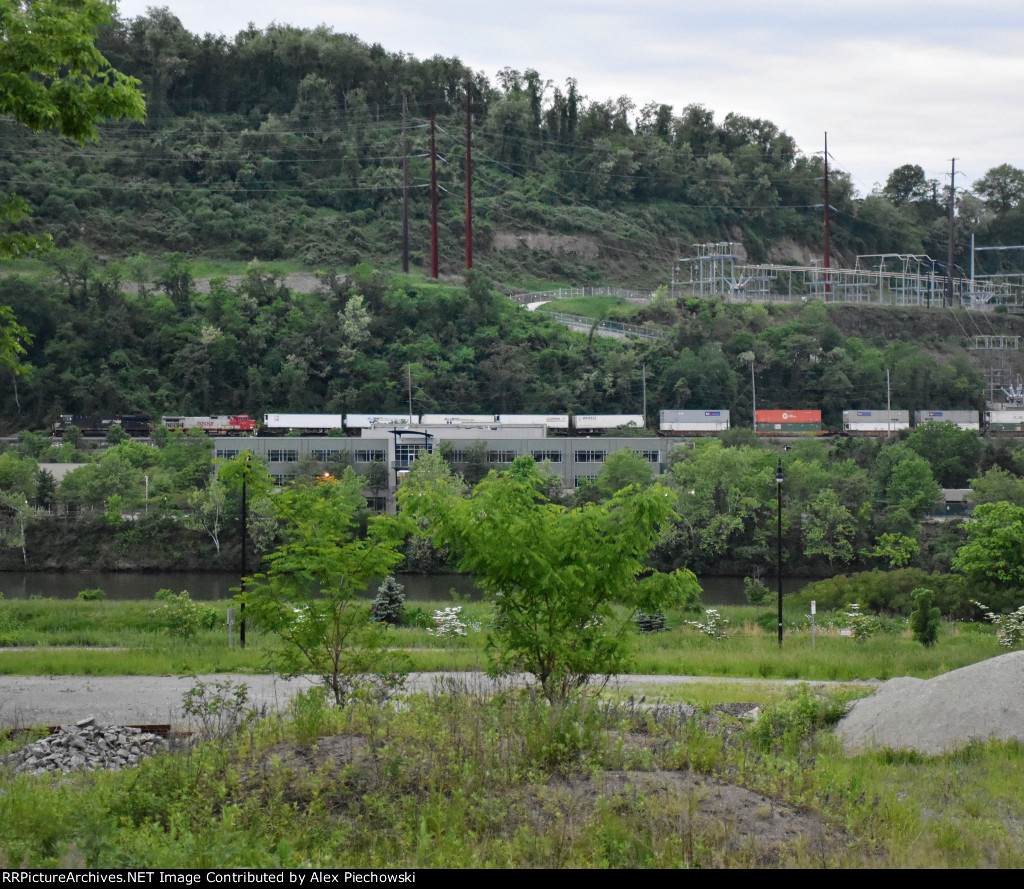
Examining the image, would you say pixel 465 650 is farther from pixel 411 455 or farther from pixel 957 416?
pixel 957 416

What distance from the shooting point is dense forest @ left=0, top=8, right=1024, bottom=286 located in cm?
10612

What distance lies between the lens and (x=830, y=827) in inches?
323

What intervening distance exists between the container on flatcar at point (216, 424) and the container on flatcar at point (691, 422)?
29.4 metres

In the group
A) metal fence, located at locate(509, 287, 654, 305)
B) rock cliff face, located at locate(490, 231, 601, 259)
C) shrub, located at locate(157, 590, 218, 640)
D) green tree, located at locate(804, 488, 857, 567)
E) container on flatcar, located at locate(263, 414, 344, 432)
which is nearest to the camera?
shrub, located at locate(157, 590, 218, 640)

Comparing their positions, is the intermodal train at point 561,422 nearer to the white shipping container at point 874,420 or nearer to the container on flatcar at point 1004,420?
the white shipping container at point 874,420

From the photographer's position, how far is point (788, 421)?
268 feet

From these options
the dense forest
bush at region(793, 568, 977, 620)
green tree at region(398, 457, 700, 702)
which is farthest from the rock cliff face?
green tree at region(398, 457, 700, 702)

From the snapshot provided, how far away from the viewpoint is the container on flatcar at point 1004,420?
275ft

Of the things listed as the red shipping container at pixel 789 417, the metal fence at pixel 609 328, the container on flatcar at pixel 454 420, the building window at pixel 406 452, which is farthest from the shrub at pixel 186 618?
the metal fence at pixel 609 328

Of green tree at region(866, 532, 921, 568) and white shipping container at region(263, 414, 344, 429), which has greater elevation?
white shipping container at region(263, 414, 344, 429)

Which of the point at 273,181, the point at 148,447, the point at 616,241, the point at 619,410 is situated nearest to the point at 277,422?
the point at 148,447

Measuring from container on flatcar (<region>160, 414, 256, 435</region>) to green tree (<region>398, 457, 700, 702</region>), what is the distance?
6267 cm

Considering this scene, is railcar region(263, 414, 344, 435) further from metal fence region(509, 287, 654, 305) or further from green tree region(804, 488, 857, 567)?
green tree region(804, 488, 857, 567)

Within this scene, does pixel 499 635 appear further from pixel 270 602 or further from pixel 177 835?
pixel 177 835
